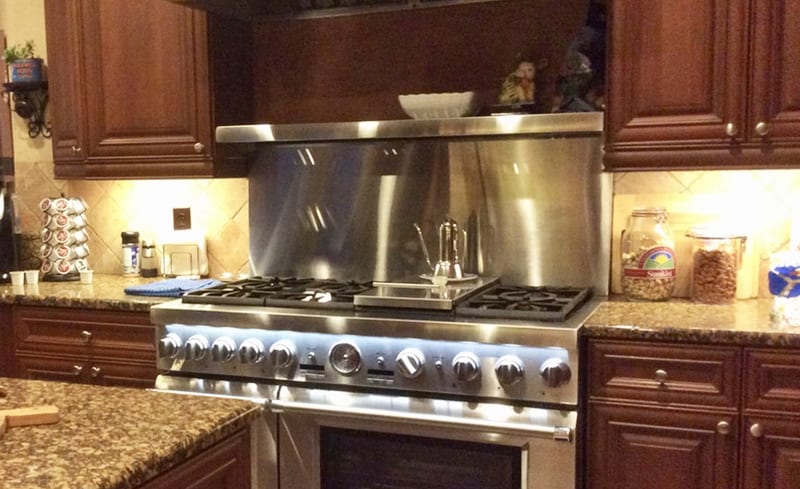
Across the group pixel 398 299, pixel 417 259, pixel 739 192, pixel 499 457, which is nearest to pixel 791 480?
pixel 499 457

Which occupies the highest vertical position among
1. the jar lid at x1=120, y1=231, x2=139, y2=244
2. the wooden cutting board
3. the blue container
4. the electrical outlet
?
the blue container

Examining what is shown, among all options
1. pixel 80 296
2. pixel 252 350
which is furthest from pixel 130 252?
pixel 252 350

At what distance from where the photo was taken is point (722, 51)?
2100 mm

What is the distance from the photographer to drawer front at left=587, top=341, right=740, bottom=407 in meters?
1.93

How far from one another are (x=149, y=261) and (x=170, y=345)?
815mm

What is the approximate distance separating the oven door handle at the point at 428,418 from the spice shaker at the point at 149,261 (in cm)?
111

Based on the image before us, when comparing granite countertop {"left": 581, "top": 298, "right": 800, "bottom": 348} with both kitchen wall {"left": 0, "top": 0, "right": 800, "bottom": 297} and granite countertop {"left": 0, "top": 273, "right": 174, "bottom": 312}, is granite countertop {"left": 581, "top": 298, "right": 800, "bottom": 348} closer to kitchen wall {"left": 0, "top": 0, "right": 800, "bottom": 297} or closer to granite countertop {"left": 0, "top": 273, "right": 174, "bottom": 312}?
kitchen wall {"left": 0, "top": 0, "right": 800, "bottom": 297}

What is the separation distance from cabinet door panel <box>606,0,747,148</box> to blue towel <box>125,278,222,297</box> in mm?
1462

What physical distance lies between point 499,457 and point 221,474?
3.06 feet

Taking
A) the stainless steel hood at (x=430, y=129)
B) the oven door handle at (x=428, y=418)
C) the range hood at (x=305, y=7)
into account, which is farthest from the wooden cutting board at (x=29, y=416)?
the range hood at (x=305, y=7)

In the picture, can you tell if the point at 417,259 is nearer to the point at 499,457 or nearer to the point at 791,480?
the point at 499,457

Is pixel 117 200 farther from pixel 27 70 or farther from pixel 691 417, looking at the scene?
pixel 691 417

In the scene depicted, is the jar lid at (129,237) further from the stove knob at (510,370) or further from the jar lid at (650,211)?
the jar lid at (650,211)

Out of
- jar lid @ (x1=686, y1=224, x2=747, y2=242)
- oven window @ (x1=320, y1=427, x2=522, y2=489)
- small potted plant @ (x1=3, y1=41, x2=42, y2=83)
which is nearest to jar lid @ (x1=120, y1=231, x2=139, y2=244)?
small potted plant @ (x1=3, y1=41, x2=42, y2=83)
